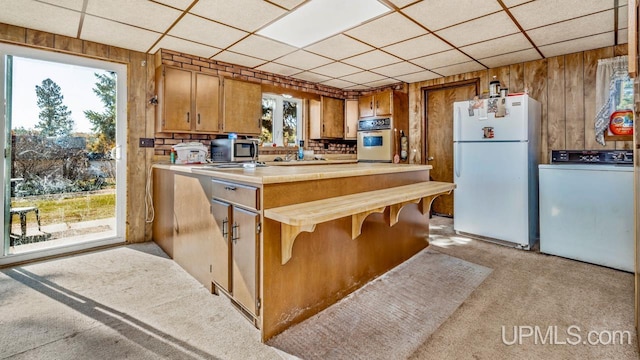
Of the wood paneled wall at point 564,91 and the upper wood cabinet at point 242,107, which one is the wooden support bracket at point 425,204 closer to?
the wood paneled wall at point 564,91

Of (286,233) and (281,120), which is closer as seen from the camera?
(286,233)

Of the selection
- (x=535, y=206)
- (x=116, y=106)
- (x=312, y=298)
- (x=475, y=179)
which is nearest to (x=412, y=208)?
(x=475, y=179)

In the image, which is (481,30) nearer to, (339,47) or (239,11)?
(339,47)

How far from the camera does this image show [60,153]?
126 inches

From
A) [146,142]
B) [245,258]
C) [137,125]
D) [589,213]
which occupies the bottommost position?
[245,258]

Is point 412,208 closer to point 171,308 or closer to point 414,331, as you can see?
point 414,331

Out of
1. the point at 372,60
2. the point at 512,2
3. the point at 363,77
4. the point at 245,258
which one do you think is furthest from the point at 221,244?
the point at 363,77

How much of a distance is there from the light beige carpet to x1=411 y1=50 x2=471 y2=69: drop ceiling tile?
259 centimetres

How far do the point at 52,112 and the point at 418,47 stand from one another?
4102 millimetres

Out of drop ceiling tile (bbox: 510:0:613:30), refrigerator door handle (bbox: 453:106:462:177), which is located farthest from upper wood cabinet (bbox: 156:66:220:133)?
drop ceiling tile (bbox: 510:0:613:30)

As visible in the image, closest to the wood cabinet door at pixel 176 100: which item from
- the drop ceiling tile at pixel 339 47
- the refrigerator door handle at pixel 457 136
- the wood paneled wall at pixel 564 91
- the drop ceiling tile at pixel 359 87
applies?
the drop ceiling tile at pixel 339 47

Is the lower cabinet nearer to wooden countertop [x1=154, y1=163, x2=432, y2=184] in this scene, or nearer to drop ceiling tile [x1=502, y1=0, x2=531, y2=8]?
wooden countertop [x1=154, y1=163, x2=432, y2=184]

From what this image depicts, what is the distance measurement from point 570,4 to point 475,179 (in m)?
1.89

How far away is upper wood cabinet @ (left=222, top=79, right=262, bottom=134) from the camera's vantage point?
402 centimetres
